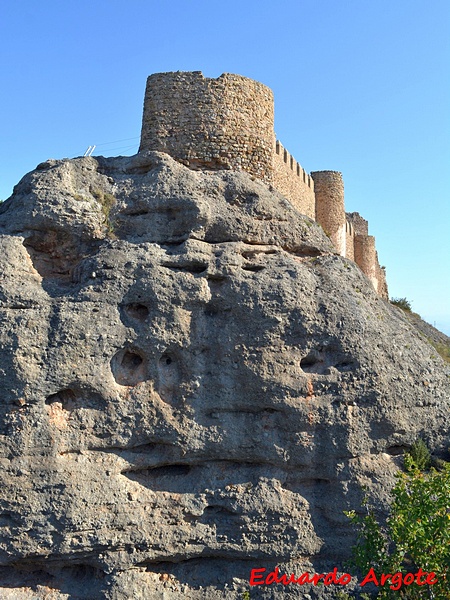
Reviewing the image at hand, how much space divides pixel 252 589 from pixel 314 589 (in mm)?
971

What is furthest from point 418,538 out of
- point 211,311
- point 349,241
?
point 349,241

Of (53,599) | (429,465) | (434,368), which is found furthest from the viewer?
(434,368)

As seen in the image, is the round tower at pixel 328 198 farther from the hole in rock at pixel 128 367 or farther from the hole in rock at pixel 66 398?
the hole in rock at pixel 66 398

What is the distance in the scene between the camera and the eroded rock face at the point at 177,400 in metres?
8.52

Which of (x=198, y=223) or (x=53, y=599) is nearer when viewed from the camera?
(x=53, y=599)

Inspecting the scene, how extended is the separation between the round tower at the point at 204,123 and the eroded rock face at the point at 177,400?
1.30 m

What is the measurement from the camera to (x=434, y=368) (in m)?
10.5

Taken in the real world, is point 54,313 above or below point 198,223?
below

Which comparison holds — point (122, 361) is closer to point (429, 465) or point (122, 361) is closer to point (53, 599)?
point (53, 599)

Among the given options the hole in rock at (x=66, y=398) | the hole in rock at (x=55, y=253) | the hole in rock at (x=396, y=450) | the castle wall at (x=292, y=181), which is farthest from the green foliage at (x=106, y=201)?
the hole in rock at (x=396, y=450)

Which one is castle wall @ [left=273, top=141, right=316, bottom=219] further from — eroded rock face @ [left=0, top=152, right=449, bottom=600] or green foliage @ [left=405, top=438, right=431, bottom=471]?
green foliage @ [left=405, top=438, right=431, bottom=471]

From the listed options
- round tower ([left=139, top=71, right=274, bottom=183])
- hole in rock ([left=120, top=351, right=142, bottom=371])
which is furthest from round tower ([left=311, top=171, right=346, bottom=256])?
hole in rock ([left=120, top=351, right=142, bottom=371])

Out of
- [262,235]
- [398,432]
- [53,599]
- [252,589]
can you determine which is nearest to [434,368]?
[398,432]

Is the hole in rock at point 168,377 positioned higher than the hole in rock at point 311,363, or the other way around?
the hole in rock at point 311,363
